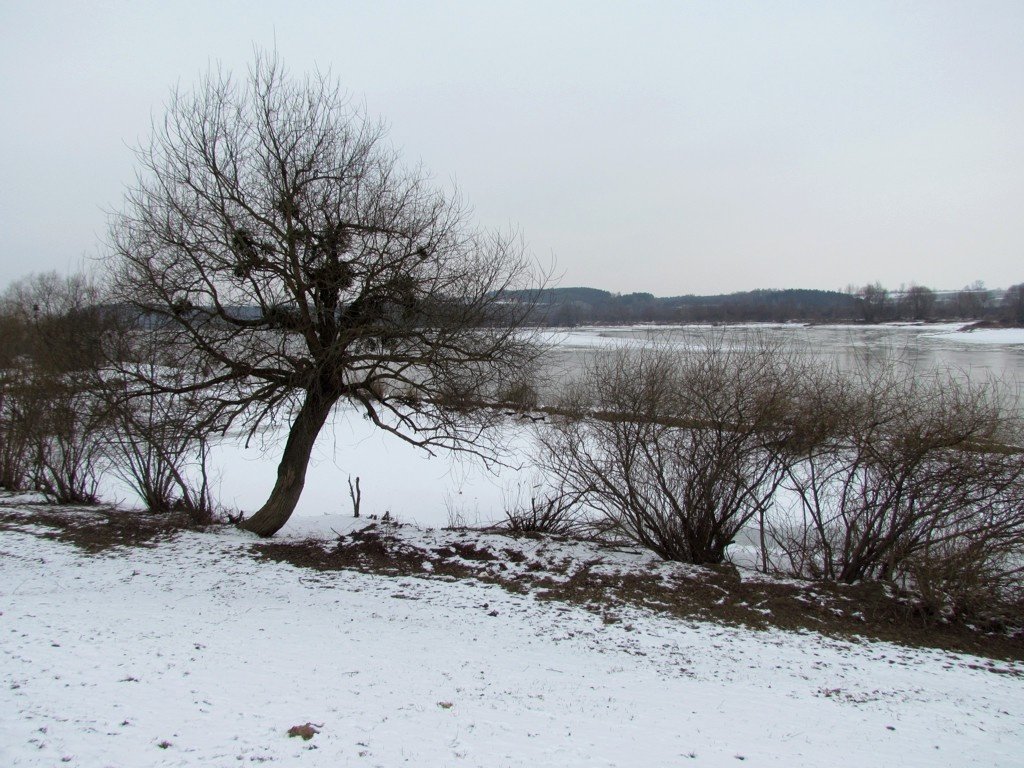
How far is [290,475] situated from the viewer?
32.4 ft

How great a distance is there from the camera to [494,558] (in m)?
8.70

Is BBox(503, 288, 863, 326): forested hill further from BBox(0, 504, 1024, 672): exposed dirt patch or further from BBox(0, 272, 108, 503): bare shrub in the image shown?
BBox(0, 272, 108, 503): bare shrub

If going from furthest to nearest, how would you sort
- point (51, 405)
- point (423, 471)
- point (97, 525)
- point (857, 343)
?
point (857, 343), point (423, 471), point (51, 405), point (97, 525)

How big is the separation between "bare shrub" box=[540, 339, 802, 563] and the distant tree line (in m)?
6.46

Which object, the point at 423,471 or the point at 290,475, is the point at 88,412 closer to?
the point at 290,475

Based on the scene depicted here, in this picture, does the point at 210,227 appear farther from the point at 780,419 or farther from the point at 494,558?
the point at 780,419

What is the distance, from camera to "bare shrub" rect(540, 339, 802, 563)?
30.1ft

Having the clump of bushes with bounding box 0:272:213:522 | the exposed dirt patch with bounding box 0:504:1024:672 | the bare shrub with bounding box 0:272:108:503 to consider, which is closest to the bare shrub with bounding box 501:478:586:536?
the exposed dirt patch with bounding box 0:504:1024:672

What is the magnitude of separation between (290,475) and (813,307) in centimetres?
4726

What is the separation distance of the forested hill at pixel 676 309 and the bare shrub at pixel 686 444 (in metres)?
1.70

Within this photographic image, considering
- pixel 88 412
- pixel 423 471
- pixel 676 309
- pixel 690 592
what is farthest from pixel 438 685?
pixel 676 309

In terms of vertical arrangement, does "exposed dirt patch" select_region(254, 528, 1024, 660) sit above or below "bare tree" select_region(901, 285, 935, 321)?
below

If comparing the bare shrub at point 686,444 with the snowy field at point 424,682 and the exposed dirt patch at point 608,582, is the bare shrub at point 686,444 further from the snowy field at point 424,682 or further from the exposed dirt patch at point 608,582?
the snowy field at point 424,682

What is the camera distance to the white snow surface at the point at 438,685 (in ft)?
12.9
